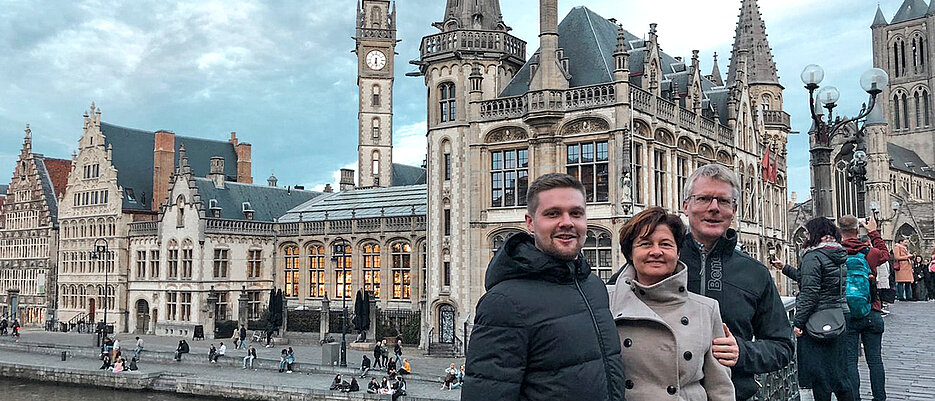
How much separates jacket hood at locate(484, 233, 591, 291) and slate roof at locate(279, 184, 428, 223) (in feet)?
118

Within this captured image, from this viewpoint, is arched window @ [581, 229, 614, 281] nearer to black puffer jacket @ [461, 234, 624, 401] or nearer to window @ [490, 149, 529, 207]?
window @ [490, 149, 529, 207]

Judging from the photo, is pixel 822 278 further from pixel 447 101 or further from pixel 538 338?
pixel 447 101

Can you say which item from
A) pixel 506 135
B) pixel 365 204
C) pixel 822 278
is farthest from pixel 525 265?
pixel 365 204

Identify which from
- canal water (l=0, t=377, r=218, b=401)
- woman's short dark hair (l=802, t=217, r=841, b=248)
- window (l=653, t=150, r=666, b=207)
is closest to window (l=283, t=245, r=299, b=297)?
canal water (l=0, t=377, r=218, b=401)

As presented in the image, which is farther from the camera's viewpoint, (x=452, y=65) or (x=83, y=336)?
(x=83, y=336)

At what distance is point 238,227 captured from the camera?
43.0 meters

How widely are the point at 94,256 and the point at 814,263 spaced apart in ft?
134

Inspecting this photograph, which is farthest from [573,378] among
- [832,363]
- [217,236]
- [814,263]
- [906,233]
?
[906,233]

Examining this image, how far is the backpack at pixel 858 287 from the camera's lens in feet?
25.0

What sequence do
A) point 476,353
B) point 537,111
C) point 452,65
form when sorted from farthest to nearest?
point 452,65 → point 537,111 → point 476,353

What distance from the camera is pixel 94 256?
40.7 metres

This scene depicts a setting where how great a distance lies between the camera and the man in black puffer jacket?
3297 millimetres

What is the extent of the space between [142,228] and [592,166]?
2859cm

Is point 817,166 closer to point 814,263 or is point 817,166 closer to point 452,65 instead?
point 814,263
